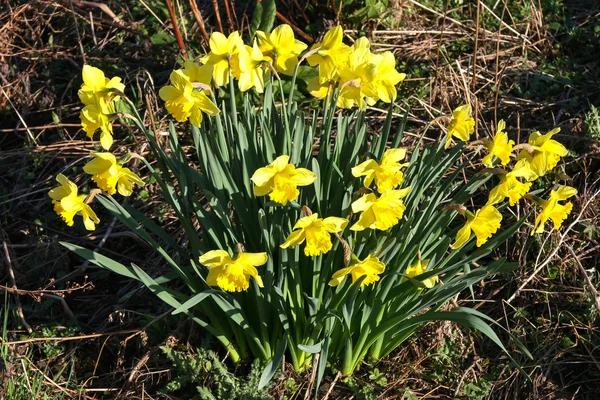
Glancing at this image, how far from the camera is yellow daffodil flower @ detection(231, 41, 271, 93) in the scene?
1.91 meters

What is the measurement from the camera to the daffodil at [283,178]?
173cm

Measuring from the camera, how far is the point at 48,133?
3.58 meters

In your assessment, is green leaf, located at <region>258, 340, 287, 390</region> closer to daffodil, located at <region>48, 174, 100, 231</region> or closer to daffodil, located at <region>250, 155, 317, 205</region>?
daffodil, located at <region>250, 155, 317, 205</region>

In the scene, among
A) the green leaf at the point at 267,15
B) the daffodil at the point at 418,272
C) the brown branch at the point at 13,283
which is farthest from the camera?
the green leaf at the point at 267,15

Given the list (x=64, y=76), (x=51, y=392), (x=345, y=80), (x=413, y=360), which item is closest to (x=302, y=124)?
(x=345, y=80)

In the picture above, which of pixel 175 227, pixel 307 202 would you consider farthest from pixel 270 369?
pixel 175 227

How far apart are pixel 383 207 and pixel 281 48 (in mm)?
593

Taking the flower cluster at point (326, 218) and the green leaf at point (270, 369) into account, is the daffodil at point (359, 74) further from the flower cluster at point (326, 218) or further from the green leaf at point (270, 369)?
the green leaf at point (270, 369)

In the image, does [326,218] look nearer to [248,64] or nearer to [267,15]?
[248,64]

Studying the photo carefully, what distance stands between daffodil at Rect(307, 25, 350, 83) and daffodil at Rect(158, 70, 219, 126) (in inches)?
13.3

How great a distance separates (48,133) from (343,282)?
2.23 metres

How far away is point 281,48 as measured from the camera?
2.03 m

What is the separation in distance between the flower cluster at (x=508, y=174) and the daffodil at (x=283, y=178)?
0.45 meters

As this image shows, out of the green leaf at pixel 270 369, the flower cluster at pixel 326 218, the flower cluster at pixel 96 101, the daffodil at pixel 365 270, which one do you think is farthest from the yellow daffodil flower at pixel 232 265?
the flower cluster at pixel 96 101
